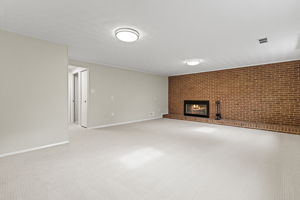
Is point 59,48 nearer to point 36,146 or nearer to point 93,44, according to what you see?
point 93,44

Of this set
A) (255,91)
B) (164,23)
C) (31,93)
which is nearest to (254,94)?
(255,91)

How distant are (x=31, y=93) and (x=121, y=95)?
303 cm

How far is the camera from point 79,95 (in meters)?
5.25

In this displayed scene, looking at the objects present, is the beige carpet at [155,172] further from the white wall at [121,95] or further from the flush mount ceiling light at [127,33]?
the flush mount ceiling light at [127,33]

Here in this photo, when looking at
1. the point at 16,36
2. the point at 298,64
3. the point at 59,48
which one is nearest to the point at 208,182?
the point at 59,48

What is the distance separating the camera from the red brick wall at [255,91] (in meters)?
4.38

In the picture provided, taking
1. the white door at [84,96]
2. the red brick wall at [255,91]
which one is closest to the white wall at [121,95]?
the white door at [84,96]

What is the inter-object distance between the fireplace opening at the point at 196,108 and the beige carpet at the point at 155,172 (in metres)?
3.12

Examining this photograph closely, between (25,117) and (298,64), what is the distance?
715 centimetres

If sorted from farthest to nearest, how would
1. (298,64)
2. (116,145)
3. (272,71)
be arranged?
(272,71), (298,64), (116,145)

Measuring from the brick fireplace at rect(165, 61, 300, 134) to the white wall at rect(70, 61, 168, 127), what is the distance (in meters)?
1.50

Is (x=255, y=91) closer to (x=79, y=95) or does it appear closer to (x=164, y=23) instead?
(x=164, y=23)

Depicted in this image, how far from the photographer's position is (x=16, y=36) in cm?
262

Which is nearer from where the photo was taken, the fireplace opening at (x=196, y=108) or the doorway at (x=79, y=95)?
the doorway at (x=79, y=95)
